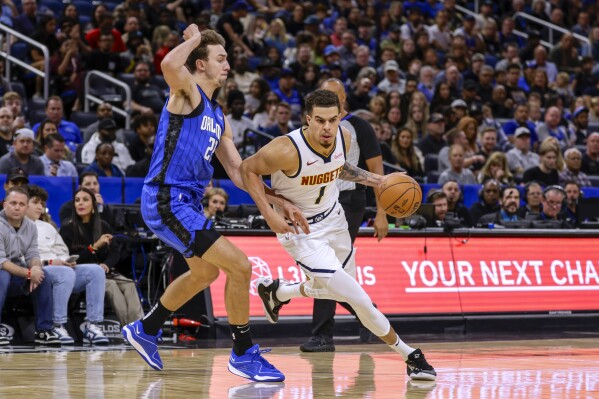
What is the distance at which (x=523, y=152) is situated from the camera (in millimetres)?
16812

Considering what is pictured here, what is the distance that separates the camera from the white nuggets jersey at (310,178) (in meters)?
7.50

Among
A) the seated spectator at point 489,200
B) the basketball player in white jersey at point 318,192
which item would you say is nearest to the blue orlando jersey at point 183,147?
the basketball player in white jersey at point 318,192

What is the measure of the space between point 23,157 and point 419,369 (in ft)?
21.5

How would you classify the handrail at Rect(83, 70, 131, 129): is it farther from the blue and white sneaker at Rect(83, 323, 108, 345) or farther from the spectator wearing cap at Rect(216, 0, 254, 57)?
the blue and white sneaker at Rect(83, 323, 108, 345)

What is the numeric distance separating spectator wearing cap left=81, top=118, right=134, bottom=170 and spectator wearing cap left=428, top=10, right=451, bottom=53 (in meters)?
9.23

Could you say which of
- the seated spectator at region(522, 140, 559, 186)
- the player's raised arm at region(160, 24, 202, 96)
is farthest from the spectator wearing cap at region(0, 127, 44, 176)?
the seated spectator at region(522, 140, 559, 186)

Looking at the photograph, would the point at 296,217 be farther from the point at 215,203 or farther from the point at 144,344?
the point at 215,203

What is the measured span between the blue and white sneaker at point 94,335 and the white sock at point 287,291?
2.55 metres

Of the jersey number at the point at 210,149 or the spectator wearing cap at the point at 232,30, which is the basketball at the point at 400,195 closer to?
the jersey number at the point at 210,149

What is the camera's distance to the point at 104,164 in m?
12.8

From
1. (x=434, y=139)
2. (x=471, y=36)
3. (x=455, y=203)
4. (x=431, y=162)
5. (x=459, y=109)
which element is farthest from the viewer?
(x=471, y=36)

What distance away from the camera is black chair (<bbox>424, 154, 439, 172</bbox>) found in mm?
15930

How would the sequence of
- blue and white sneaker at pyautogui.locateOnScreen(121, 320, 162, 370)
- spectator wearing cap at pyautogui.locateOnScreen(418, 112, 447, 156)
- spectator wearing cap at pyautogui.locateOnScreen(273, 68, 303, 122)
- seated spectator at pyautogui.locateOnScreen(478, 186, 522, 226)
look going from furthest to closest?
spectator wearing cap at pyautogui.locateOnScreen(273, 68, 303, 122) < spectator wearing cap at pyautogui.locateOnScreen(418, 112, 447, 156) < seated spectator at pyautogui.locateOnScreen(478, 186, 522, 226) < blue and white sneaker at pyautogui.locateOnScreen(121, 320, 162, 370)

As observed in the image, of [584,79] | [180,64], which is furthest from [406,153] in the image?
[180,64]
